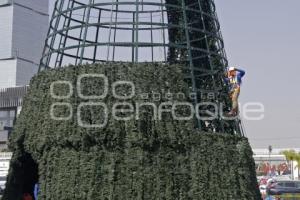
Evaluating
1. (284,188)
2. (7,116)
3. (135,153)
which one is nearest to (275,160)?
(7,116)

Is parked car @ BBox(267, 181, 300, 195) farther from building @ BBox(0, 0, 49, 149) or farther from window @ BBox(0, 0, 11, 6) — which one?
window @ BBox(0, 0, 11, 6)

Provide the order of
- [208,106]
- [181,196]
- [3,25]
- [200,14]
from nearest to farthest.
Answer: [181,196], [208,106], [200,14], [3,25]

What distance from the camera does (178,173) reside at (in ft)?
29.9

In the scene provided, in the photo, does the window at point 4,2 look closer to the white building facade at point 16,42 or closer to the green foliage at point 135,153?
the white building facade at point 16,42

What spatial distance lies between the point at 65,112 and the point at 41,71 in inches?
55.0

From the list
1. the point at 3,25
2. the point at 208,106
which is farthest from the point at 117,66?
the point at 3,25

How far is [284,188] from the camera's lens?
Result: 97.3 feet

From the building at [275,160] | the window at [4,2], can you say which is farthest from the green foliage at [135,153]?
the window at [4,2]

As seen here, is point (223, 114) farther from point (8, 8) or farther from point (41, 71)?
point (8, 8)

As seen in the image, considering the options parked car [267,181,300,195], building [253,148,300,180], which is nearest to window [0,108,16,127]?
building [253,148,300,180]

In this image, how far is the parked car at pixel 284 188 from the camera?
Answer: 28.8 meters

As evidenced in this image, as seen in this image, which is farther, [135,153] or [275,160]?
[275,160]

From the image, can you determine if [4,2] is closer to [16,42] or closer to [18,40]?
[18,40]

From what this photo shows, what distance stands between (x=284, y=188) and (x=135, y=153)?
22476 millimetres
